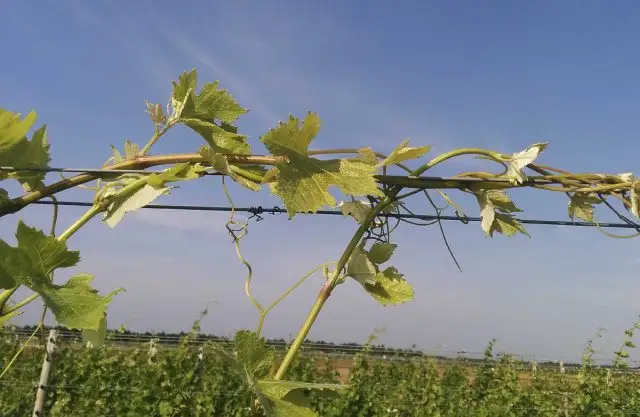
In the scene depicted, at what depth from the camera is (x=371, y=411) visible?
6.34 metres

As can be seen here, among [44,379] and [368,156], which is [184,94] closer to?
[368,156]

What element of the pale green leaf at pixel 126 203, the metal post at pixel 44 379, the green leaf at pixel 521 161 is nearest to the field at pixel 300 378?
the metal post at pixel 44 379

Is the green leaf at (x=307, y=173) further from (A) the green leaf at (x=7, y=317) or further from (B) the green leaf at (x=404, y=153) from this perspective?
(A) the green leaf at (x=7, y=317)

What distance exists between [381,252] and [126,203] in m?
0.32

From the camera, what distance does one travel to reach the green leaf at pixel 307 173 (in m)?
0.68

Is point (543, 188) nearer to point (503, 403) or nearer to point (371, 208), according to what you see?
point (371, 208)

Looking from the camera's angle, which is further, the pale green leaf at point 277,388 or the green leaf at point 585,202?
the green leaf at point 585,202

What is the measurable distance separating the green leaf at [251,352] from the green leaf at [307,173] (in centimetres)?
13

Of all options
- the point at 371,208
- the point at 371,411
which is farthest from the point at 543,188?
the point at 371,411

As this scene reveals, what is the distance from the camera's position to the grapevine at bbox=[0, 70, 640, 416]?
678 millimetres

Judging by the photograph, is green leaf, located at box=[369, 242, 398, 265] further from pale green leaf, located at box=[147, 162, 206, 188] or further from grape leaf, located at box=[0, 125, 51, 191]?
grape leaf, located at box=[0, 125, 51, 191]

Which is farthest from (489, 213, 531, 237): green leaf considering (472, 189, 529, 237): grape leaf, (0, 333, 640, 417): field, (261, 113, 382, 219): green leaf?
(0, 333, 640, 417): field

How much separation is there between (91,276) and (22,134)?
216 millimetres

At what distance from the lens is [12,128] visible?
78 cm
